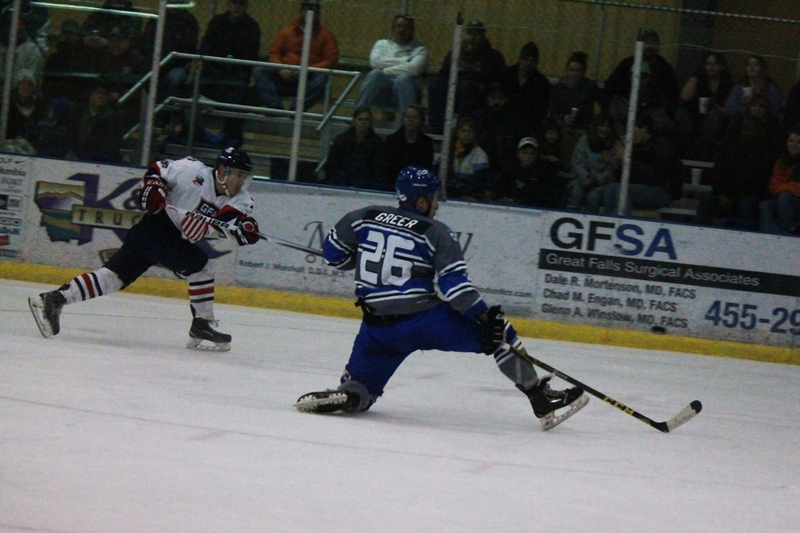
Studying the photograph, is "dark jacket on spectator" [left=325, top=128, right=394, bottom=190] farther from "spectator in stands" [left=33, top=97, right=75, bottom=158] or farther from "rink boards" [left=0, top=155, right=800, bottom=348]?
"spectator in stands" [left=33, top=97, right=75, bottom=158]

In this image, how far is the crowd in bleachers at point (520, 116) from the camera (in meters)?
7.97

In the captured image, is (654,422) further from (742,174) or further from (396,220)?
(742,174)

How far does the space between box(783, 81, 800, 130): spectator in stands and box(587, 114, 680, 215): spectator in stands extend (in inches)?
32.2

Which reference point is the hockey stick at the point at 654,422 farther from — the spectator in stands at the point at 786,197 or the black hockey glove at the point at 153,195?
the spectator in stands at the point at 786,197

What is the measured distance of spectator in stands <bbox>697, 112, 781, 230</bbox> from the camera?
790 cm

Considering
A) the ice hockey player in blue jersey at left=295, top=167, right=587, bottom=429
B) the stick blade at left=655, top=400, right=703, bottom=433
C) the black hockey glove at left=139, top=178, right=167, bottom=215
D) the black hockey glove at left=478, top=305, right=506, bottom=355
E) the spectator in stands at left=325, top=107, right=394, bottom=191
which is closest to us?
the black hockey glove at left=478, top=305, right=506, bottom=355

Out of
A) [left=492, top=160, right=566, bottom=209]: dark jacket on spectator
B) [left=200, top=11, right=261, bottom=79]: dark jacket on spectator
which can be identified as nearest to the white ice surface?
[left=492, top=160, right=566, bottom=209]: dark jacket on spectator

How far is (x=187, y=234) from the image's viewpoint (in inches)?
236

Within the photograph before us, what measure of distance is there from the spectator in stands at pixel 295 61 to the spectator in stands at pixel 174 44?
1.87 feet

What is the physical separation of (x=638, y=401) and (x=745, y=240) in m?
2.66

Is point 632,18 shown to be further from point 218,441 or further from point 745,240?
point 218,441

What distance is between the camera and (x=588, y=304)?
7961mm

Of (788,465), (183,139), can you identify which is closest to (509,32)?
(183,139)

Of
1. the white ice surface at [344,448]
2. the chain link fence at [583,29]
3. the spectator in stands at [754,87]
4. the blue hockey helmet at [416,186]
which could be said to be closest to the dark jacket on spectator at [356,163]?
the chain link fence at [583,29]
